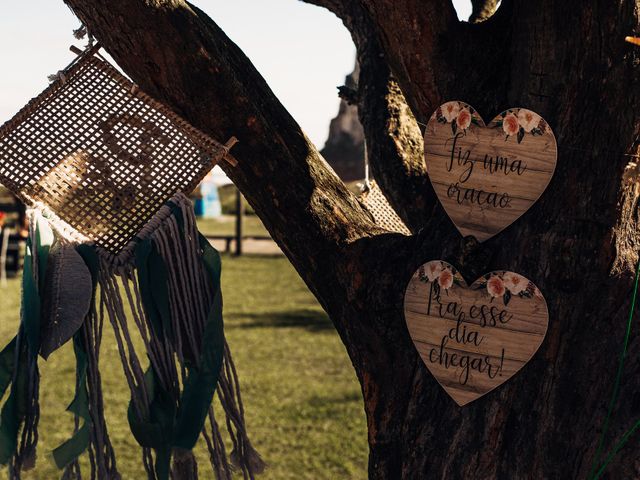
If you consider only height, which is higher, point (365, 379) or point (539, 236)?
point (539, 236)

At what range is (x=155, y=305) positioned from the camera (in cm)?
180

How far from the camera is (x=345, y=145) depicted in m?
16.3

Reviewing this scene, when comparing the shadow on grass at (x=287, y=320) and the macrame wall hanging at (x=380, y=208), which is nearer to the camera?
the macrame wall hanging at (x=380, y=208)

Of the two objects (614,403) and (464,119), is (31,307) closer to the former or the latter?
(464,119)

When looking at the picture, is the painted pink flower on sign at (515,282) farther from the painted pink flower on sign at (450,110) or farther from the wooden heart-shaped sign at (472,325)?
the painted pink flower on sign at (450,110)

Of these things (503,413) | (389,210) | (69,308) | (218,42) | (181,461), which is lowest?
(181,461)

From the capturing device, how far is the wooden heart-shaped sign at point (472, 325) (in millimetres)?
1717

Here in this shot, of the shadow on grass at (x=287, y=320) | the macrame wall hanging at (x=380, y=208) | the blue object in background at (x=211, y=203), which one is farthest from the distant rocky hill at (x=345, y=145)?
the macrame wall hanging at (x=380, y=208)

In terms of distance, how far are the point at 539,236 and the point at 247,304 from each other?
Result: 6.49 metres

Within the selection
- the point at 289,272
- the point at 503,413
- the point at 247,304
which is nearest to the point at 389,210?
the point at 503,413

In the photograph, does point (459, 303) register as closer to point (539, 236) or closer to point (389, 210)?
point (539, 236)

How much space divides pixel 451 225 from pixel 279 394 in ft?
11.7

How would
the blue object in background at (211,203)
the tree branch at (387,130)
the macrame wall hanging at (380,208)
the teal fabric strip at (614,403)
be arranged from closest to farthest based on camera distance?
the teal fabric strip at (614,403), the tree branch at (387,130), the macrame wall hanging at (380,208), the blue object in background at (211,203)

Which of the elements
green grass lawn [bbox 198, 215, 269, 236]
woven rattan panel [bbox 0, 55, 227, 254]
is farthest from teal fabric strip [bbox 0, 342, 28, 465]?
green grass lawn [bbox 198, 215, 269, 236]
